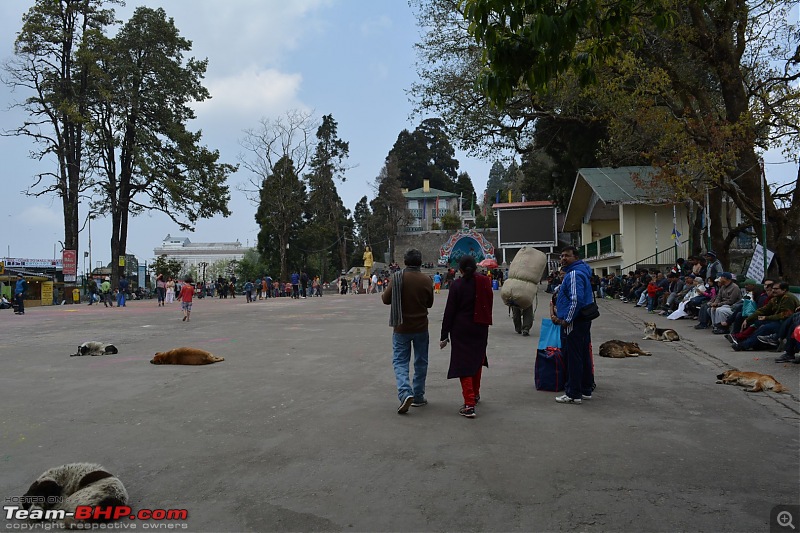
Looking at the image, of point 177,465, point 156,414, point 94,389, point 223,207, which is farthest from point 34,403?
point 223,207

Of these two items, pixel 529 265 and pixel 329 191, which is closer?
pixel 529 265

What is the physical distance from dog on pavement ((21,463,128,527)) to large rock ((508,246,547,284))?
405 inches

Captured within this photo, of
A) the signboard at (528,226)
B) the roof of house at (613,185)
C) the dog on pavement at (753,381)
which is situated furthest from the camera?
the signboard at (528,226)

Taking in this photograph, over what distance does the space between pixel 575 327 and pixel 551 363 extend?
88 cm

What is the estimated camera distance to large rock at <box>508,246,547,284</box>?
43.4 ft

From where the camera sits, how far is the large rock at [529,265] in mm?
13242

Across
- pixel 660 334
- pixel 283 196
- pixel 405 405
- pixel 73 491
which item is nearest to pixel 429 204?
pixel 283 196

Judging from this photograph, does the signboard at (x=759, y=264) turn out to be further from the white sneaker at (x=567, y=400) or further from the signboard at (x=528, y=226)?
the signboard at (x=528, y=226)

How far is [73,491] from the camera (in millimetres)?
4062

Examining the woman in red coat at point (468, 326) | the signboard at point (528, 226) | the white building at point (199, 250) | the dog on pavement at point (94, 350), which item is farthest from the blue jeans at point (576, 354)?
the white building at point (199, 250)

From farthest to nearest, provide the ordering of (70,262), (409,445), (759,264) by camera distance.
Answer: (70,262) < (759,264) < (409,445)

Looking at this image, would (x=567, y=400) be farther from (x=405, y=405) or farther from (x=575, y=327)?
(x=405, y=405)

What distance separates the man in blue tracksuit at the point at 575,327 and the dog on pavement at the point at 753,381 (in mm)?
2149

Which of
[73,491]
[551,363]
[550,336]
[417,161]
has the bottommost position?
[73,491]
